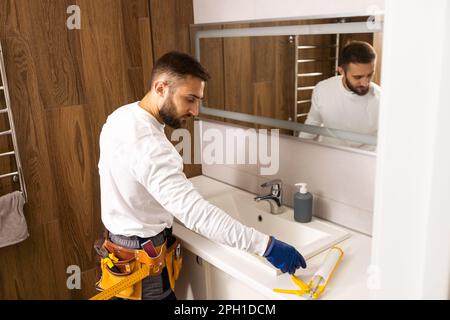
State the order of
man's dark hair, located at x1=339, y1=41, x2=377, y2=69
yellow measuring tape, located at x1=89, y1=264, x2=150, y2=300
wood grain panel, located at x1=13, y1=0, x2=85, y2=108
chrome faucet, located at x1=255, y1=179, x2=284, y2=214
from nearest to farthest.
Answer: man's dark hair, located at x1=339, y1=41, x2=377, y2=69 < yellow measuring tape, located at x1=89, y1=264, x2=150, y2=300 < wood grain panel, located at x1=13, y1=0, x2=85, y2=108 < chrome faucet, located at x1=255, y1=179, x2=284, y2=214

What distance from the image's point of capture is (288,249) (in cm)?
134

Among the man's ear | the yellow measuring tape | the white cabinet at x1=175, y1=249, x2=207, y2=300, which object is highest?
the man's ear

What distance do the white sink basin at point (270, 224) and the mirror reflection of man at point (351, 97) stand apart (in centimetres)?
38

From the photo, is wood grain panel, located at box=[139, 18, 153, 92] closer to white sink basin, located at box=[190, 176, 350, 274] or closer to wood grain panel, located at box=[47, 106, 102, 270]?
wood grain panel, located at box=[47, 106, 102, 270]

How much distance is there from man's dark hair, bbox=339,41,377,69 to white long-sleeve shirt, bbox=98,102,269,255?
74 centimetres

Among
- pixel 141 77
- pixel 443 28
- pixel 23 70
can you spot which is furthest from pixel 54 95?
pixel 443 28

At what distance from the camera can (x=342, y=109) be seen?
1568 millimetres

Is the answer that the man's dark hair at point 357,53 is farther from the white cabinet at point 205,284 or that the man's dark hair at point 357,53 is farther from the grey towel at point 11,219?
the grey towel at point 11,219

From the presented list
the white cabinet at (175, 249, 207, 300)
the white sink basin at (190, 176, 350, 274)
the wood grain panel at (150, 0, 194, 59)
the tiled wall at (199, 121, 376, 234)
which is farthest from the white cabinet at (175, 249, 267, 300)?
the wood grain panel at (150, 0, 194, 59)

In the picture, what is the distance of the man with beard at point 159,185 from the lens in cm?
131

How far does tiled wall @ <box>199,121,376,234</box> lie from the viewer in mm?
1580

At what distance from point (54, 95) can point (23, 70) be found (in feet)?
0.54

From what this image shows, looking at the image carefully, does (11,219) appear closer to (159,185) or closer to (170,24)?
(159,185)
